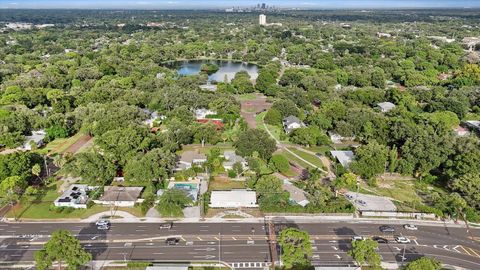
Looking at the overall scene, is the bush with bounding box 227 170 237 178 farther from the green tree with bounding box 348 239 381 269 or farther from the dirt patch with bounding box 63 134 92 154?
the dirt patch with bounding box 63 134 92 154

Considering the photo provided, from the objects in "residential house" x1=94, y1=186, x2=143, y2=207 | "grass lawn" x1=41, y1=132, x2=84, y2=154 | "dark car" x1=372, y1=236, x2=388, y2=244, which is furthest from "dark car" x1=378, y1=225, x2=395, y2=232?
"grass lawn" x1=41, y1=132, x2=84, y2=154

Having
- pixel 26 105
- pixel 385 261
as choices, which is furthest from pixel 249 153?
pixel 26 105

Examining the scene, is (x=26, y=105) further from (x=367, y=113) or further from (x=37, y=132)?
(x=367, y=113)

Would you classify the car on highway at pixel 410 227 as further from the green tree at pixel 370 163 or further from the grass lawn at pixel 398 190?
the green tree at pixel 370 163

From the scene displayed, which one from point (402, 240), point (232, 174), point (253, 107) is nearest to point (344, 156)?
point (232, 174)

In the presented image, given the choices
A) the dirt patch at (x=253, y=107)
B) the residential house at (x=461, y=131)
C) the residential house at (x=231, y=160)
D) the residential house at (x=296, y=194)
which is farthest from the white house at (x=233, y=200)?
the residential house at (x=461, y=131)
